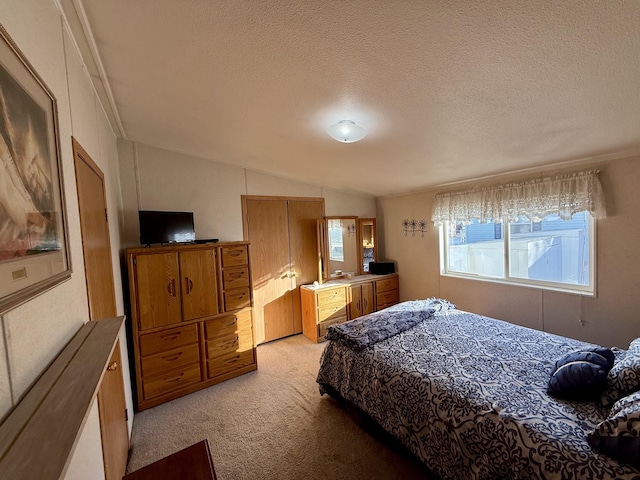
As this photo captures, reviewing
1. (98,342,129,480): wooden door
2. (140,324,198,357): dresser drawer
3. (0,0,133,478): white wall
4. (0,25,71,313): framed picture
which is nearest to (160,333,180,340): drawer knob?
(140,324,198,357): dresser drawer

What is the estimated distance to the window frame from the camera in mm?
2688

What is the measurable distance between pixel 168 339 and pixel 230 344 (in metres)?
0.62

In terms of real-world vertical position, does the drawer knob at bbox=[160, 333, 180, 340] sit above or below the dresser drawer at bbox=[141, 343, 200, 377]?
above


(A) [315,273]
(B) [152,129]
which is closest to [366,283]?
(A) [315,273]

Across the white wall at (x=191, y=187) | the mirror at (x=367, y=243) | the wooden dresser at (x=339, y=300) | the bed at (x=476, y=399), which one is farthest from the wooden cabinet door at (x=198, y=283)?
the mirror at (x=367, y=243)

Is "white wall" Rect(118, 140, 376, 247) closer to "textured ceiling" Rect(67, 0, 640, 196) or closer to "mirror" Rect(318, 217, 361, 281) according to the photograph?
"textured ceiling" Rect(67, 0, 640, 196)

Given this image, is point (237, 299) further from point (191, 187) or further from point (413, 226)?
point (413, 226)

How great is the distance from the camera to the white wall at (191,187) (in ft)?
9.36

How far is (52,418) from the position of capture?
0.59m

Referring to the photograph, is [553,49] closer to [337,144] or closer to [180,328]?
[337,144]

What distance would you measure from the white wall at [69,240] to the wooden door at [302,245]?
8.39 feet

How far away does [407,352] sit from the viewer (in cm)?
208

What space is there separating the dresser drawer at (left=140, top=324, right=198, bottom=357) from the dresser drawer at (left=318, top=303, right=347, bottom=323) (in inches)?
64.6

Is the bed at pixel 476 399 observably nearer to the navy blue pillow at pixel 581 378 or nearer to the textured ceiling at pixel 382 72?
the navy blue pillow at pixel 581 378
